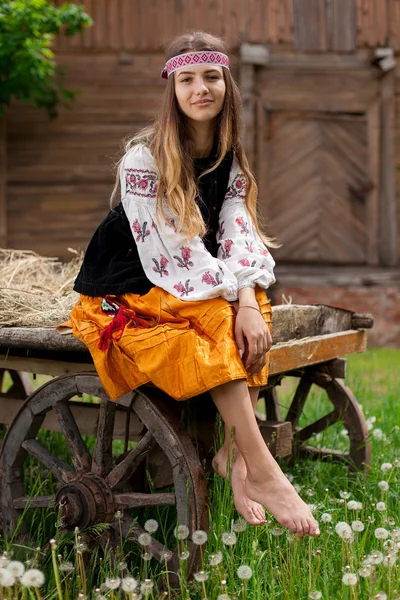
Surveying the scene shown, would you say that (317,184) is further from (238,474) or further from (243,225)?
(238,474)

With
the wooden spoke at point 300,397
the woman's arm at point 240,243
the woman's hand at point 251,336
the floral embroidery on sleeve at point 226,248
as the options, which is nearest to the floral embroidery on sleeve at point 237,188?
the woman's arm at point 240,243

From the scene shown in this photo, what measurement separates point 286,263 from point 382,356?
192 cm

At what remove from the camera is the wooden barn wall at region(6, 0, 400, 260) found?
9266mm

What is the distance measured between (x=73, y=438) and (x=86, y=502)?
298mm

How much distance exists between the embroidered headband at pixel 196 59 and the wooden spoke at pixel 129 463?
1.29 meters

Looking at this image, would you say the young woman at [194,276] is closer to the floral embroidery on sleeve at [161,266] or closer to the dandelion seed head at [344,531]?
the floral embroidery on sleeve at [161,266]

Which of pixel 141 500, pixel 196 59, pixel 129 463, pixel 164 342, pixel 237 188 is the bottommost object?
pixel 141 500

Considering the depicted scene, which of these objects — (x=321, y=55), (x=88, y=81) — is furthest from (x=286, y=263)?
(x=88, y=81)

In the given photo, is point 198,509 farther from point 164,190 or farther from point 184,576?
point 164,190

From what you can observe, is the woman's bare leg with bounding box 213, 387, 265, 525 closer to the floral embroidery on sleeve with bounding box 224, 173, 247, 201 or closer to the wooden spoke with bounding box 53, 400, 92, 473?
the wooden spoke with bounding box 53, 400, 92, 473

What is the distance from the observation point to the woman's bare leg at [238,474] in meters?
2.57

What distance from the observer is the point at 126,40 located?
30.4ft

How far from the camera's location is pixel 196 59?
9.20 feet

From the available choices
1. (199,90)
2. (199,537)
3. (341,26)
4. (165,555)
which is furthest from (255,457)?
(341,26)
